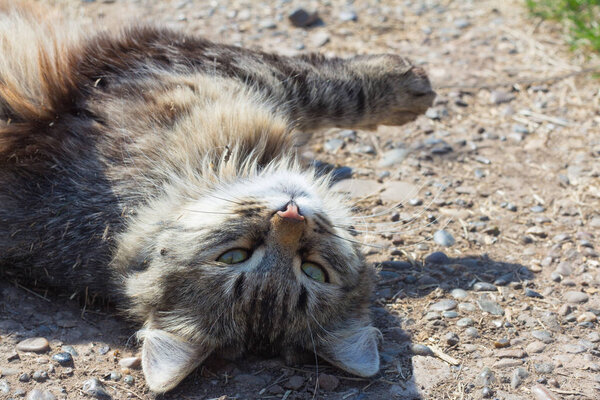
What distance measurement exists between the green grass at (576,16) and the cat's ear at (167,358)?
4275 mm

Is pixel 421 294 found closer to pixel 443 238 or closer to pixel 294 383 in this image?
pixel 443 238

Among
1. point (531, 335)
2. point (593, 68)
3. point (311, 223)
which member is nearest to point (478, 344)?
point (531, 335)

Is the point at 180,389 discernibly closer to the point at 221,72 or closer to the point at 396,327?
the point at 396,327

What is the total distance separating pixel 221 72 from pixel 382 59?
1083 millimetres

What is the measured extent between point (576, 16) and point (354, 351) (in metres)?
4.20

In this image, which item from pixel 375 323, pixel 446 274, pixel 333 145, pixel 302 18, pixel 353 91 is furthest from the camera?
pixel 302 18

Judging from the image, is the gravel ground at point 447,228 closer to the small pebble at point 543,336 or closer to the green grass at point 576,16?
the small pebble at point 543,336

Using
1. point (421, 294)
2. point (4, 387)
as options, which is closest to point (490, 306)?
point (421, 294)

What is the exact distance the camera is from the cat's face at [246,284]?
2945 millimetres

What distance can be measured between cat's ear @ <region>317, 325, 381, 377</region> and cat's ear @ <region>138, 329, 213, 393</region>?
0.56 metres

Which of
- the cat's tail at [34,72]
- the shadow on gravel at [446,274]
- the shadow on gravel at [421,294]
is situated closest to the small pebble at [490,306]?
the shadow on gravel at [421,294]

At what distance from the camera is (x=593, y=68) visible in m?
5.30

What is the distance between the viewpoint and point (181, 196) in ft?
10.5

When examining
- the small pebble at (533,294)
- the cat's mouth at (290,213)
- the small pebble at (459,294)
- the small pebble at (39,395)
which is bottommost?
the small pebble at (533,294)
